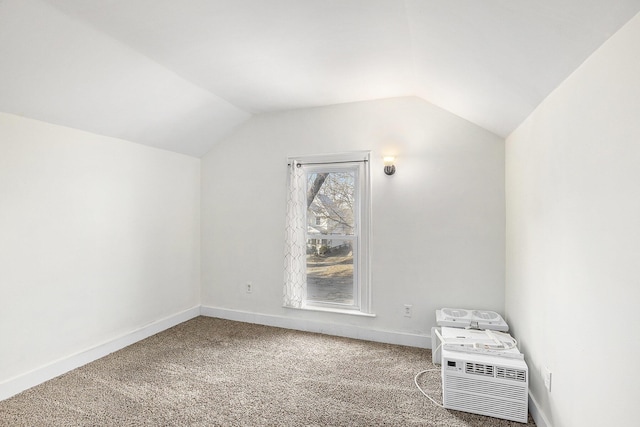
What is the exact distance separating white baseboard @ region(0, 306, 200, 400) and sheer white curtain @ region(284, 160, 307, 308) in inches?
54.4

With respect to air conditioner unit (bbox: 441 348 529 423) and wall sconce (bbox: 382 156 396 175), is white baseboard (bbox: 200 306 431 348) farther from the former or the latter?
wall sconce (bbox: 382 156 396 175)

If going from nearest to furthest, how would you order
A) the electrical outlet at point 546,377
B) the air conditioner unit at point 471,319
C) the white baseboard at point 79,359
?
the electrical outlet at point 546,377
the white baseboard at point 79,359
the air conditioner unit at point 471,319

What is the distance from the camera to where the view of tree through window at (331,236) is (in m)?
3.70

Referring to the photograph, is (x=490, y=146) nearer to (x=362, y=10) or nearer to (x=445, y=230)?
(x=445, y=230)

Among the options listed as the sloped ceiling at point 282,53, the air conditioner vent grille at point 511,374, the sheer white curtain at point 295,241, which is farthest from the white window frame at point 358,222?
the air conditioner vent grille at point 511,374

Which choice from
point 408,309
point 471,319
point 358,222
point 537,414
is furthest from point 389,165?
point 537,414

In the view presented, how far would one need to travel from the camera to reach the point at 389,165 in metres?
3.36

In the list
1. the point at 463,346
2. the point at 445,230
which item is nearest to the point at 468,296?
the point at 445,230

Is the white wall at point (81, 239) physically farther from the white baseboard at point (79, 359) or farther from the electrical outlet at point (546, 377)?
the electrical outlet at point (546, 377)

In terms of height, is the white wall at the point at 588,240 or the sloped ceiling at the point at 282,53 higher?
the sloped ceiling at the point at 282,53

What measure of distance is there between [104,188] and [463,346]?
131 inches

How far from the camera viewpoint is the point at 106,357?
3045 mm

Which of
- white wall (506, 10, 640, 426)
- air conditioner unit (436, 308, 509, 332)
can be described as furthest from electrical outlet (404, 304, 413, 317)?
white wall (506, 10, 640, 426)

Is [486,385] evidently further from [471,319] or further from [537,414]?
[471,319]
